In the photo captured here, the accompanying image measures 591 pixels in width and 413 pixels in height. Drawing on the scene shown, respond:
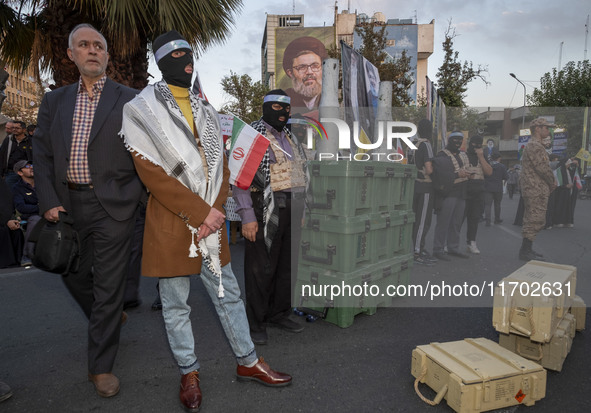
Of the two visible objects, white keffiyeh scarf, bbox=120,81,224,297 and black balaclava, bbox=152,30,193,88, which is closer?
white keffiyeh scarf, bbox=120,81,224,297

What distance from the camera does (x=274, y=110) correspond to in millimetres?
3408

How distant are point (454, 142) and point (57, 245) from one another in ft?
18.6

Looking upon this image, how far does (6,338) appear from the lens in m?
3.55

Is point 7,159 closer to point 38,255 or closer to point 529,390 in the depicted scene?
point 38,255

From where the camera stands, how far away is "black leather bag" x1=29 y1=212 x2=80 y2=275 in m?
2.44

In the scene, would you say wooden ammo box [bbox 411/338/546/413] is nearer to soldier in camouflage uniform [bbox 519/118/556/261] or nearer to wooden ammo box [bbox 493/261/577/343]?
wooden ammo box [bbox 493/261/577/343]

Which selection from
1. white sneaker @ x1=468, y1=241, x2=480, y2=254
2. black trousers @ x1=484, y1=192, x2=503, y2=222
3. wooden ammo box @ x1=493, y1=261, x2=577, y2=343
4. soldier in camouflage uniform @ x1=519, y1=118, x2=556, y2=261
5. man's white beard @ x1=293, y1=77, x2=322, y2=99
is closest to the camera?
wooden ammo box @ x1=493, y1=261, x2=577, y2=343

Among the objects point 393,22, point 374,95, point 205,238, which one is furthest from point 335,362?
point 393,22

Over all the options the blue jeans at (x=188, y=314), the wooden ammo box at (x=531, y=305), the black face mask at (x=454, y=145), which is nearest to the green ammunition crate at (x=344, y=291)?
the wooden ammo box at (x=531, y=305)

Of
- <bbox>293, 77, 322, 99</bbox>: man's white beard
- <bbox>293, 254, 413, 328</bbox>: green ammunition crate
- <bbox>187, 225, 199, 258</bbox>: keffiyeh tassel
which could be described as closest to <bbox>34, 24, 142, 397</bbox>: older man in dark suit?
<bbox>187, 225, 199, 258</bbox>: keffiyeh tassel

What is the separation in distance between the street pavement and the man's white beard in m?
46.7

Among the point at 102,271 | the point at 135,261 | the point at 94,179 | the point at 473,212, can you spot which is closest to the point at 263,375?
the point at 102,271

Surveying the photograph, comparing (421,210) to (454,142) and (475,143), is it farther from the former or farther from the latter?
(475,143)

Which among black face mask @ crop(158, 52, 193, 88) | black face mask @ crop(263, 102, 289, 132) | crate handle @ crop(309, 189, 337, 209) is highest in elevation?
black face mask @ crop(158, 52, 193, 88)
